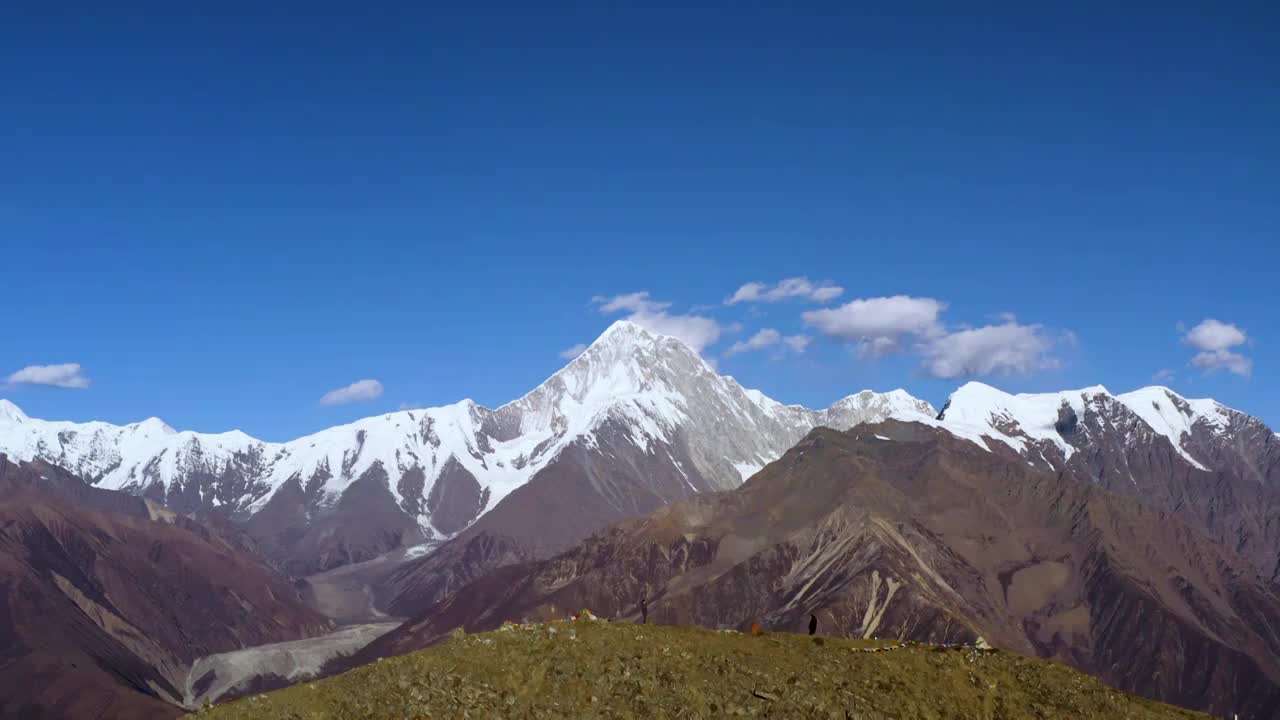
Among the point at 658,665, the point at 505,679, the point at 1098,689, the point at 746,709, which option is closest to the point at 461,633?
the point at 505,679

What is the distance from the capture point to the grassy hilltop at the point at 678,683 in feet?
204

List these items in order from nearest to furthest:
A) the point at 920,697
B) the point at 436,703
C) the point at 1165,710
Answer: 1. the point at 436,703
2. the point at 920,697
3. the point at 1165,710

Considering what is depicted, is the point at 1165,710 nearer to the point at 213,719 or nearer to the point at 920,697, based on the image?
the point at 920,697

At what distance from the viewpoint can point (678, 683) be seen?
210 feet

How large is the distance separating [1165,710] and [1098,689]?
13.3 feet

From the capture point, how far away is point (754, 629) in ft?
246

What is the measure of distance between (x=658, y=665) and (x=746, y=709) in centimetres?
599

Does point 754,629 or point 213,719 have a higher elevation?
point 754,629

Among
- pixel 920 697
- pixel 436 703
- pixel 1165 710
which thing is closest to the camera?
pixel 436 703

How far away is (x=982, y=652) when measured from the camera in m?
73.9

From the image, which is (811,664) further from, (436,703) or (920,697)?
(436,703)

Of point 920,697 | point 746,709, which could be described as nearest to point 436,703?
point 746,709

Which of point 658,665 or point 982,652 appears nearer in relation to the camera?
point 658,665

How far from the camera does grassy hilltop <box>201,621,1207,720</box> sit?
204 feet
